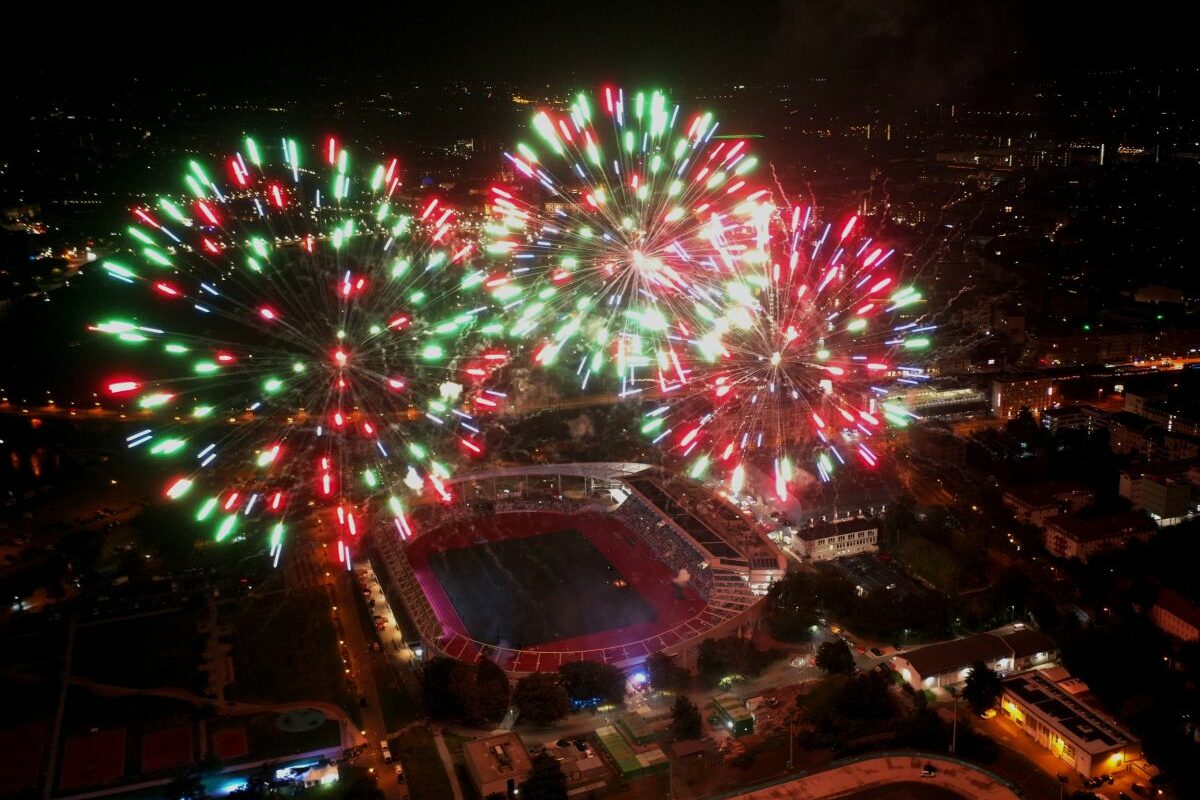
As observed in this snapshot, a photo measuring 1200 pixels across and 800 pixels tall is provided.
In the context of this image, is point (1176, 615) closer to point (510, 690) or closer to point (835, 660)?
point (835, 660)

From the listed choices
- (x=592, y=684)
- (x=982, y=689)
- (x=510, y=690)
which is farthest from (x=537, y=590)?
(x=982, y=689)

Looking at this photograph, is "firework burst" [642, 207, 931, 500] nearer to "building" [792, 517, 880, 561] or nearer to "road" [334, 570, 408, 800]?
"building" [792, 517, 880, 561]

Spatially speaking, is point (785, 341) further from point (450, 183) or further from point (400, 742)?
point (400, 742)

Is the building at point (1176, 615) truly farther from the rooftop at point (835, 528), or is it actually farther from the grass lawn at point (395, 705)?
the grass lawn at point (395, 705)

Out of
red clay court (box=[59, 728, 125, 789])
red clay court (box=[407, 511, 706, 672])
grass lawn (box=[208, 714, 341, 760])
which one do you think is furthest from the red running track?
red clay court (box=[59, 728, 125, 789])

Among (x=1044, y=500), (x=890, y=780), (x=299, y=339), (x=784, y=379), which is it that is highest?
(x=299, y=339)
